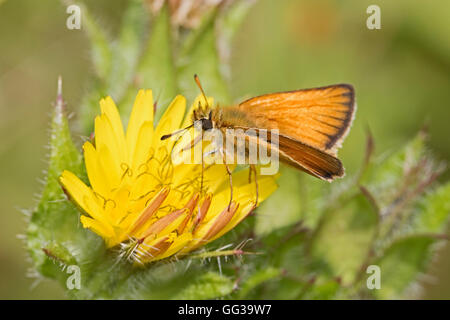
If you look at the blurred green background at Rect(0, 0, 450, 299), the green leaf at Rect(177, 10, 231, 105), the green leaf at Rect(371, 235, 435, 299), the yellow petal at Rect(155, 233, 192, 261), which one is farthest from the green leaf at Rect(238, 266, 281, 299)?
the blurred green background at Rect(0, 0, 450, 299)

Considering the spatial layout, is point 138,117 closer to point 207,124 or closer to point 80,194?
point 207,124

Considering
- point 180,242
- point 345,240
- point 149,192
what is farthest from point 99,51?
point 345,240

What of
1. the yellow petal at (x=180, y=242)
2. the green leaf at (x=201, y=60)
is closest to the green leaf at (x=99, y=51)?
the green leaf at (x=201, y=60)

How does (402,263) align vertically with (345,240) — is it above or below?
below

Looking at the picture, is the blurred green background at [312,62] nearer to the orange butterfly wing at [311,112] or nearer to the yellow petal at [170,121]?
the orange butterfly wing at [311,112]

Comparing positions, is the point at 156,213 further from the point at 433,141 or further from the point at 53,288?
the point at 433,141
